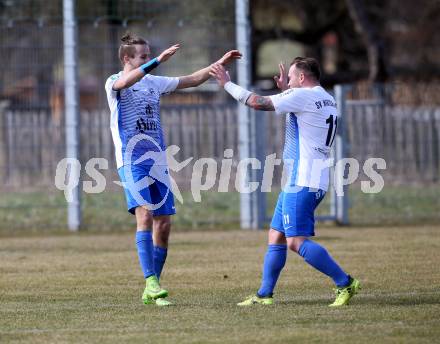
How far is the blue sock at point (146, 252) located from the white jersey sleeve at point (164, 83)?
4.39 ft

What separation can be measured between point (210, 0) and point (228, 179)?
2.98 meters

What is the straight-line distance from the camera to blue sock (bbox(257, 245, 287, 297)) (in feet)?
29.8

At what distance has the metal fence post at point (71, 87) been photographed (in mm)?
17125

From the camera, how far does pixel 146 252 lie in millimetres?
9359

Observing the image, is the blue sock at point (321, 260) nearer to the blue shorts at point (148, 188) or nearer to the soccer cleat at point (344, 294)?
the soccer cleat at point (344, 294)

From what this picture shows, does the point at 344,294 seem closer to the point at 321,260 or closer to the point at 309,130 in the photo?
the point at 321,260

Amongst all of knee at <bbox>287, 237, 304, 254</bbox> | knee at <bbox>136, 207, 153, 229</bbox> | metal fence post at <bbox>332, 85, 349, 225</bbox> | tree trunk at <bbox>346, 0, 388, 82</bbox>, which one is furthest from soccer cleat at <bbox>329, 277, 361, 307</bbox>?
tree trunk at <bbox>346, 0, 388, 82</bbox>

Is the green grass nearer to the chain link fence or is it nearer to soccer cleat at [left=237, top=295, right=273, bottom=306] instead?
the chain link fence

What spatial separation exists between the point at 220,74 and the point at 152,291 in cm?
191

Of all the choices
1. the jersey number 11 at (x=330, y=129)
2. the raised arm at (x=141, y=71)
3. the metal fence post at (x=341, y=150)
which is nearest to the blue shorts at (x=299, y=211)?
the jersey number 11 at (x=330, y=129)

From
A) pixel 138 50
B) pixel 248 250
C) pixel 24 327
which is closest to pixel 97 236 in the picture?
pixel 248 250

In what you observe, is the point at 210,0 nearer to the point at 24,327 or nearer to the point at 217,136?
the point at 217,136

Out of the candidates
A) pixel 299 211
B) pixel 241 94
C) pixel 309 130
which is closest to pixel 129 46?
pixel 241 94

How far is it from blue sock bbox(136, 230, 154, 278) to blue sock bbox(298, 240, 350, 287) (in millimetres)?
1355
